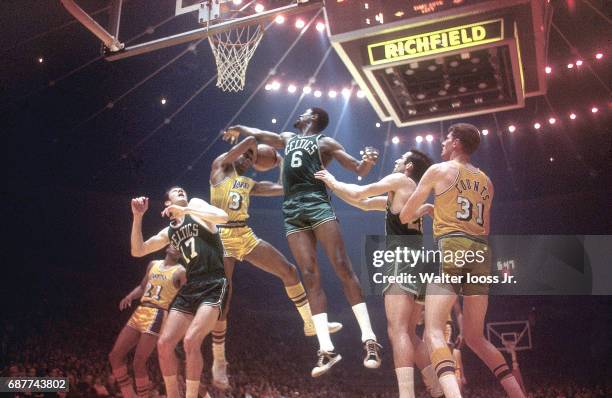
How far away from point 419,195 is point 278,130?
48.0 feet

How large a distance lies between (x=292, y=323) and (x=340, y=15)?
14.1m

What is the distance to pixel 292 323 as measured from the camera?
62.9 ft

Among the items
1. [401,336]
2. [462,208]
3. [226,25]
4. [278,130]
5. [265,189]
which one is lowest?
[401,336]

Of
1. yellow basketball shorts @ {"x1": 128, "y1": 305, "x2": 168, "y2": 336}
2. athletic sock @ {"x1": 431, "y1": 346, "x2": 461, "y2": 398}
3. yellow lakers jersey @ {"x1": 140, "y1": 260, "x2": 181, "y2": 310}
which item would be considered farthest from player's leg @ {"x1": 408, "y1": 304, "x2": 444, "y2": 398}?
yellow lakers jersey @ {"x1": 140, "y1": 260, "x2": 181, "y2": 310}

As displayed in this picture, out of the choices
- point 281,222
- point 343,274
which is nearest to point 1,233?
point 281,222

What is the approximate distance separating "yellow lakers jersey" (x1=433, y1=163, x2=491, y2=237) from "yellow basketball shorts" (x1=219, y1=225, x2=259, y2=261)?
2555mm

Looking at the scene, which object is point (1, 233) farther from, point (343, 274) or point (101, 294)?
point (343, 274)

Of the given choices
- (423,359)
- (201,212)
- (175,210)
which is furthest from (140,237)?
(423,359)

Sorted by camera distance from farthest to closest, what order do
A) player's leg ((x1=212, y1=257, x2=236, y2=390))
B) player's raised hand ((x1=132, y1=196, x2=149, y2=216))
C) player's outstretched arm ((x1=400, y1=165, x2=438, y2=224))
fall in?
player's leg ((x1=212, y1=257, x2=236, y2=390)), player's raised hand ((x1=132, y1=196, x2=149, y2=216)), player's outstretched arm ((x1=400, y1=165, x2=438, y2=224))

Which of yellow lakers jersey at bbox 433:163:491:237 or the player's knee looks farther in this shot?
the player's knee

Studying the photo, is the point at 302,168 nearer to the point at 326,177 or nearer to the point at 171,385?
the point at 326,177

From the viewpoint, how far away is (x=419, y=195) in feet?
15.5

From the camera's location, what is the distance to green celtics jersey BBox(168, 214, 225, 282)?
5.82m

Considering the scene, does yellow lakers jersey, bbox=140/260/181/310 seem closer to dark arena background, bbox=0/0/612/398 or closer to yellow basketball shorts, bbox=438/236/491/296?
dark arena background, bbox=0/0/612/398
